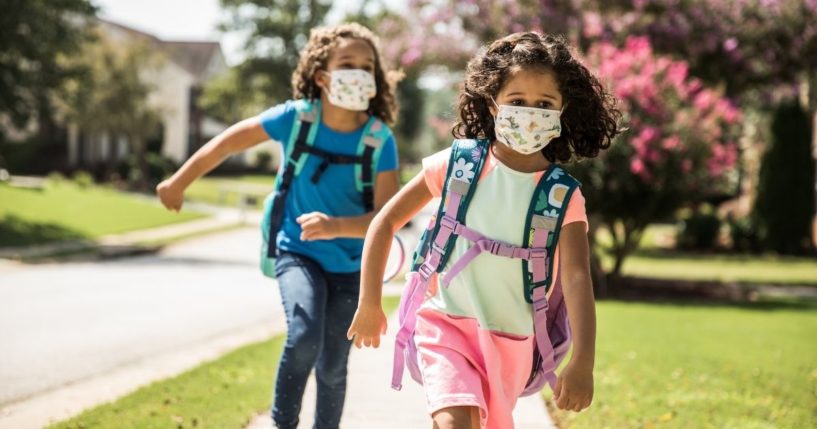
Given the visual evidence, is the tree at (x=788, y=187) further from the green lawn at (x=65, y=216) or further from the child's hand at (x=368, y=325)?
the child's hand at (x=368, y=325)

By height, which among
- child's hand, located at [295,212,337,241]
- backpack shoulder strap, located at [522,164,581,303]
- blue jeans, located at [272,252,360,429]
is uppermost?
backpack shoulder strap, located at [522,164,581,303]

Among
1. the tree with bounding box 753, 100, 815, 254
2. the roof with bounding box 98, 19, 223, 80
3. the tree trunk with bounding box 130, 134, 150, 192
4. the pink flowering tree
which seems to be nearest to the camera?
the pink flowering tree

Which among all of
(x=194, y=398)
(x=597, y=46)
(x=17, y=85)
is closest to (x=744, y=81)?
(x=597, y=46)

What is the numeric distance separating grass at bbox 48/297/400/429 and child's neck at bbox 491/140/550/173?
258 cm

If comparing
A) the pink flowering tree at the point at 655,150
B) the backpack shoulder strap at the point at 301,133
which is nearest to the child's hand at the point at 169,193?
the backpack shoulder strap at the point at 301,133

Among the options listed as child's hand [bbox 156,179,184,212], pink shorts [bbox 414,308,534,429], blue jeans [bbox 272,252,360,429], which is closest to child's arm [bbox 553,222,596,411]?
pink shorts [bbox 414,308,534,429]

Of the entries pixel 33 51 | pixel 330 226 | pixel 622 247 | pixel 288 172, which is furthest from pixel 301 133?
pixel 33 51

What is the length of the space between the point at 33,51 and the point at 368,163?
59.0ft

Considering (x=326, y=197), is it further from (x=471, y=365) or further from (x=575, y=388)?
(x=575, y=388)

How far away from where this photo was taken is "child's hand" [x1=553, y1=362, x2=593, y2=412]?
2.89m

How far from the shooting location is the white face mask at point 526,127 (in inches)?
128

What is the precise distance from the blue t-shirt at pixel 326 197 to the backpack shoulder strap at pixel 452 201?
1076 millimetres

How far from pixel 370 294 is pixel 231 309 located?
8.80 m

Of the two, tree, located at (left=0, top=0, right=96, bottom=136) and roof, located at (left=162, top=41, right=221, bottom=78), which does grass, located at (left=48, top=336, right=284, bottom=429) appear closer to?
tree, located at (left=0, top=0, right=96, bottom=136)
